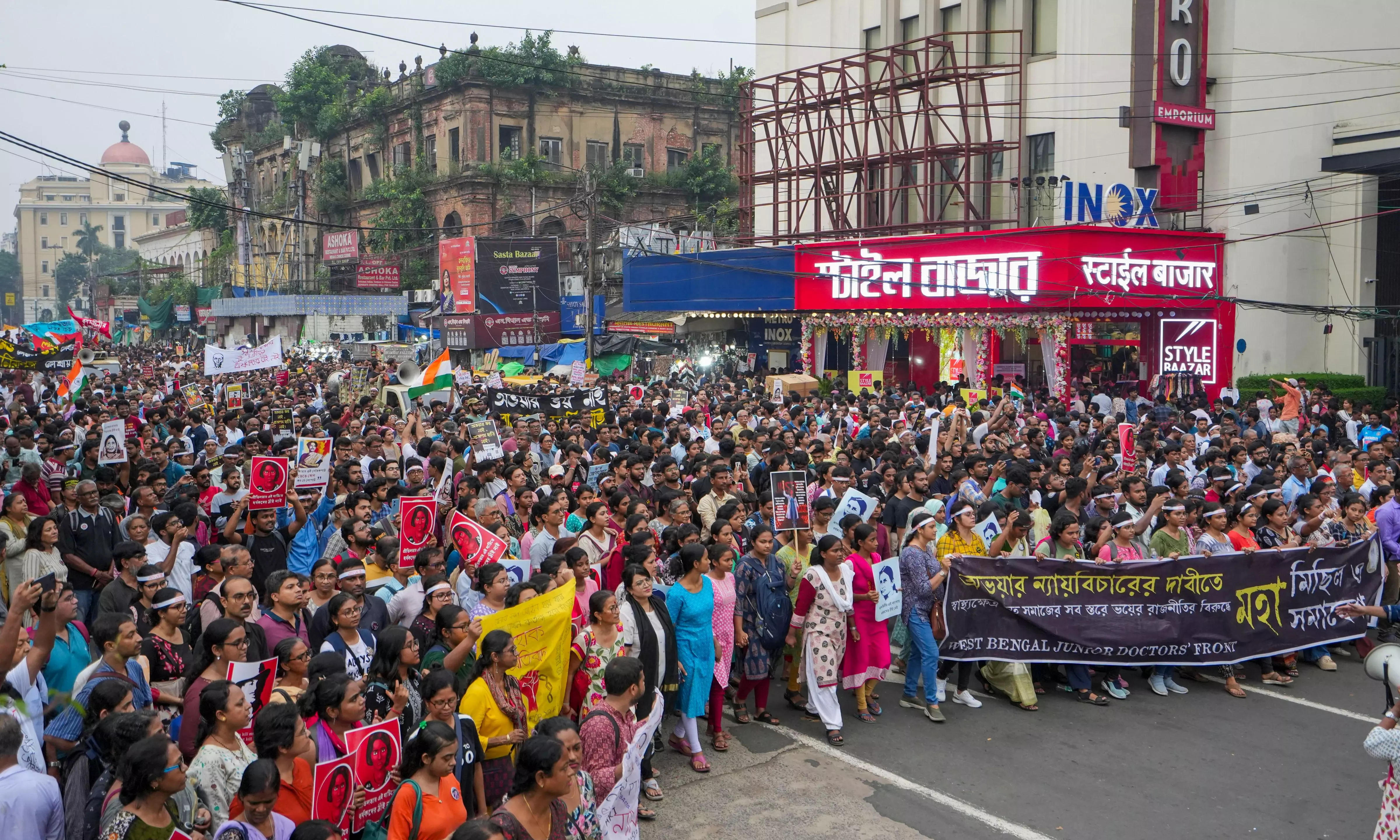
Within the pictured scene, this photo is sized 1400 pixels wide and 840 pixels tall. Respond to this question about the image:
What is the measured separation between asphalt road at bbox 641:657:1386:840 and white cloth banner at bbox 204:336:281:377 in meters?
13.3

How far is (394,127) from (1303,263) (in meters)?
38.3

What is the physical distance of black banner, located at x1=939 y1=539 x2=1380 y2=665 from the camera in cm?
891

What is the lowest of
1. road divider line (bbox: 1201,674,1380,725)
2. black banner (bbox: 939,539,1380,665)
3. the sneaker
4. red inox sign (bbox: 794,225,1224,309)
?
road divider line (bbox: 1201,674,1380,725)

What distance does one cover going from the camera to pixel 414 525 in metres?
8.53

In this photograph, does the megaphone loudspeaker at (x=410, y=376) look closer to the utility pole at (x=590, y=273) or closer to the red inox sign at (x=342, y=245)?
the utility pole at (x=590, y=273)

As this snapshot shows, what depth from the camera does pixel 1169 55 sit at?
2591cm

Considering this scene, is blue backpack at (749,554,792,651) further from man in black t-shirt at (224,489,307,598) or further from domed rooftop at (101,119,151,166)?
domed rooftop at (101,119,151,166)

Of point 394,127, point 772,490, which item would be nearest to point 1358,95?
point 772,490

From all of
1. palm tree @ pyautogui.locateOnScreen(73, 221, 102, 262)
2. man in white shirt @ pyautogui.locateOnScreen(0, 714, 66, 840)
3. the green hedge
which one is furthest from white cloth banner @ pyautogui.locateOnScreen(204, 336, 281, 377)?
palm tree @ pyautogui.locateOnScreen(73, 221, 102, 262)

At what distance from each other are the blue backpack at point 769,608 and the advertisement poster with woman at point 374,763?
11.3 ft

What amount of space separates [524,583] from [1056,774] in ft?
11.9

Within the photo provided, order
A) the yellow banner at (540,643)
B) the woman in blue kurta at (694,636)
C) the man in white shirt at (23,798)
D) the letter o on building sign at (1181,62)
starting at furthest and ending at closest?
1. the letter o on building sign at (1181,62)
2. the woman in blue kurta at (694,636)
3. the yellow banner at (540,643)
4. the man in white shirt at (23,798)

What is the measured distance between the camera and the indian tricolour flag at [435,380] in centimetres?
1780

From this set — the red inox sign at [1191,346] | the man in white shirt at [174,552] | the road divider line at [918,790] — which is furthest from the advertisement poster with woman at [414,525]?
the red inox sign at [1191,346]
